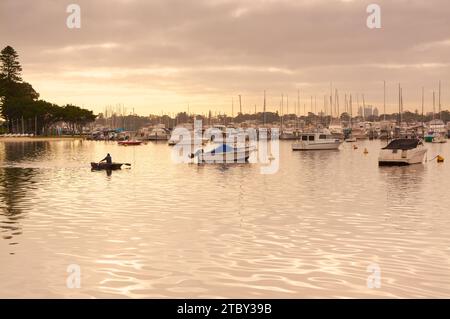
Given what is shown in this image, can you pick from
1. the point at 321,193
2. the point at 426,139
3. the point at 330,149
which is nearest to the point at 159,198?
the point at 321,193

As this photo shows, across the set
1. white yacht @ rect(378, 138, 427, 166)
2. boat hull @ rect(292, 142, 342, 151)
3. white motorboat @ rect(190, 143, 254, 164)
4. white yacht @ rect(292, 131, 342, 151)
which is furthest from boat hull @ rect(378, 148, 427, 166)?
white yacht @ rect(292, 131, 342, 151)

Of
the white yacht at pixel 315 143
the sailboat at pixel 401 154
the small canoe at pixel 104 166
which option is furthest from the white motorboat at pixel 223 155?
the white yacht at pixel 315 143

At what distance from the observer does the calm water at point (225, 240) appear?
51.9 ft

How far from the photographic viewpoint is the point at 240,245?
21.2 metres

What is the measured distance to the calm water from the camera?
15805 mm

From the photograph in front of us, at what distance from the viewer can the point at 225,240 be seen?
22156 millimetres

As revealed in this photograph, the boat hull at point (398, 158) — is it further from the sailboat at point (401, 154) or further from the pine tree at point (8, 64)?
the pine tree at point (8, 64)

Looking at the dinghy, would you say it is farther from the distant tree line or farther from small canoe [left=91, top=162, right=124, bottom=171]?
the distant tree line

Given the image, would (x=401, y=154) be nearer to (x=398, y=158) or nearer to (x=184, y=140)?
(x=398, y=158)

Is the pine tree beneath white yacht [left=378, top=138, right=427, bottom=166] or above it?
above

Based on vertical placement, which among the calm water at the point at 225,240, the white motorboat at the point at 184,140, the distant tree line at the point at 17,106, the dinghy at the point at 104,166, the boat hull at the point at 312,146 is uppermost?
the distant tree line at the point at 17,106

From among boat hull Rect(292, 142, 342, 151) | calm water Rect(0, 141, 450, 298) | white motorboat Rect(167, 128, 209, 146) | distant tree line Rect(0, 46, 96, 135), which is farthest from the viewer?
distant tree line Rect(0, 46, 96, 135)

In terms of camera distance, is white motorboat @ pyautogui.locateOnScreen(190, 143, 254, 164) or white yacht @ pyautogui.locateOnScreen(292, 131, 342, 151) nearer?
white motorboat @ pyautogui.locateOnScreen(190, 143, 254, 164)

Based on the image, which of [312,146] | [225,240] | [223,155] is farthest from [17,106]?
[225,240]
